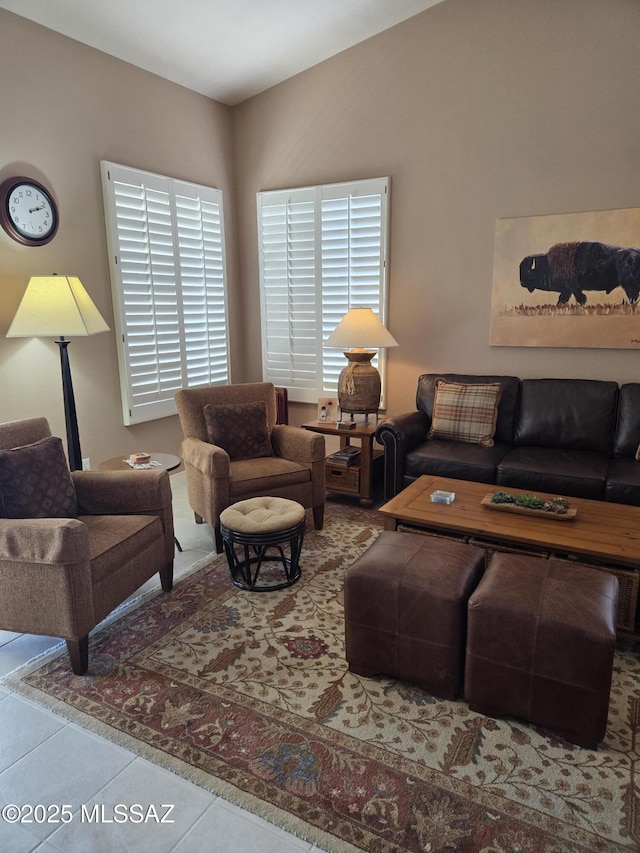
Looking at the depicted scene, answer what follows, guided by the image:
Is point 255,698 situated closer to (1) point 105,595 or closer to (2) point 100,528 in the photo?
(1) point 105,595

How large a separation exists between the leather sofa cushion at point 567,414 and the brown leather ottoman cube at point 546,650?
1879mm

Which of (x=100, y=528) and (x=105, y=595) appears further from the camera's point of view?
(x=100, y=528)

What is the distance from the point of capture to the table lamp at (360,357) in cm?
403

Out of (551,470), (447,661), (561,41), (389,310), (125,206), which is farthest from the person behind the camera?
(389,310)

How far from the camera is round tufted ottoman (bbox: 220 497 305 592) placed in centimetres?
271

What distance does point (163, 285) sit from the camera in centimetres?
436

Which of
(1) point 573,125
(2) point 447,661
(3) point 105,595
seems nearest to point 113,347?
(3) point 105,595

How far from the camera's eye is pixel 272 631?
2.51m

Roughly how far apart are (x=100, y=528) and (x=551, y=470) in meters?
2.46

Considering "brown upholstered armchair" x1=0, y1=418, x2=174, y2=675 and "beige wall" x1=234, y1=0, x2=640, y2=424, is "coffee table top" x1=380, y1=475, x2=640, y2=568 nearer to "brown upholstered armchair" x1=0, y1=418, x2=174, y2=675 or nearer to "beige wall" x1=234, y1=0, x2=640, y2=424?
"brown upholstered armchair" x1=0, y1=418, x2=174, y2=675

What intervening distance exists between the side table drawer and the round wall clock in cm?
238

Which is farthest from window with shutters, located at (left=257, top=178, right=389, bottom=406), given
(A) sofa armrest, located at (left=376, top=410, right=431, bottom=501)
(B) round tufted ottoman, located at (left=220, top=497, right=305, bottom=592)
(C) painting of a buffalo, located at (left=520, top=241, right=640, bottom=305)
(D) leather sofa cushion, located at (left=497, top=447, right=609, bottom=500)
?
(B) round tufted ottoman, located at (left=220, top=497, right=305, bottom=592)

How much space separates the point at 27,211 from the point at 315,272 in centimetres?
221

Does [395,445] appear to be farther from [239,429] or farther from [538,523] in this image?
[538,523]
